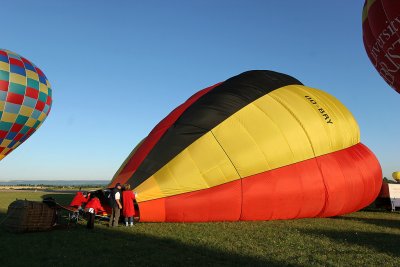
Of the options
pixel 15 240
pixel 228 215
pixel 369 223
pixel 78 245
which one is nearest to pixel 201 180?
pixel 228 215

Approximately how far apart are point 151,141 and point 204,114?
5.61ft

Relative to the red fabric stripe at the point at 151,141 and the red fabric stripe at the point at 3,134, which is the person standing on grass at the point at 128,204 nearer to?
the red fabric stripe at the point at 151,141

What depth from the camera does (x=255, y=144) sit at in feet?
33.4

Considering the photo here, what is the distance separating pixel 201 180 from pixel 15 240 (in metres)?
4.44

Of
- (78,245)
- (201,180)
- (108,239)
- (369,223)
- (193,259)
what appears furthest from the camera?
(369,223)

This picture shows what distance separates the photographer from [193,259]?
237 inches

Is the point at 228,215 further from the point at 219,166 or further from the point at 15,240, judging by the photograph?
the point at 15,240

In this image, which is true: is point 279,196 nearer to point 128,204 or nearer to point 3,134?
point 128,204

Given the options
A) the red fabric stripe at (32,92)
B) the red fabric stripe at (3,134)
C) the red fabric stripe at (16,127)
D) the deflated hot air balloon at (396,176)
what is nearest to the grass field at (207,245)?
the deflated hot air balloon at (396,176)

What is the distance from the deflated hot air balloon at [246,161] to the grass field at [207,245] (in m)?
0.61

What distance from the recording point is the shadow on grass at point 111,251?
5855 mm

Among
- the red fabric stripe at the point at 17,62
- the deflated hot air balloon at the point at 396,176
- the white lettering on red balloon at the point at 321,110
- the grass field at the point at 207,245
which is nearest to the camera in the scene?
the grass field at the point at 207,245

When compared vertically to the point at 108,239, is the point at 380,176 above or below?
above

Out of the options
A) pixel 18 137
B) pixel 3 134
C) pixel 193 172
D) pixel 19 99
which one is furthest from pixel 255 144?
pixel 18 137
